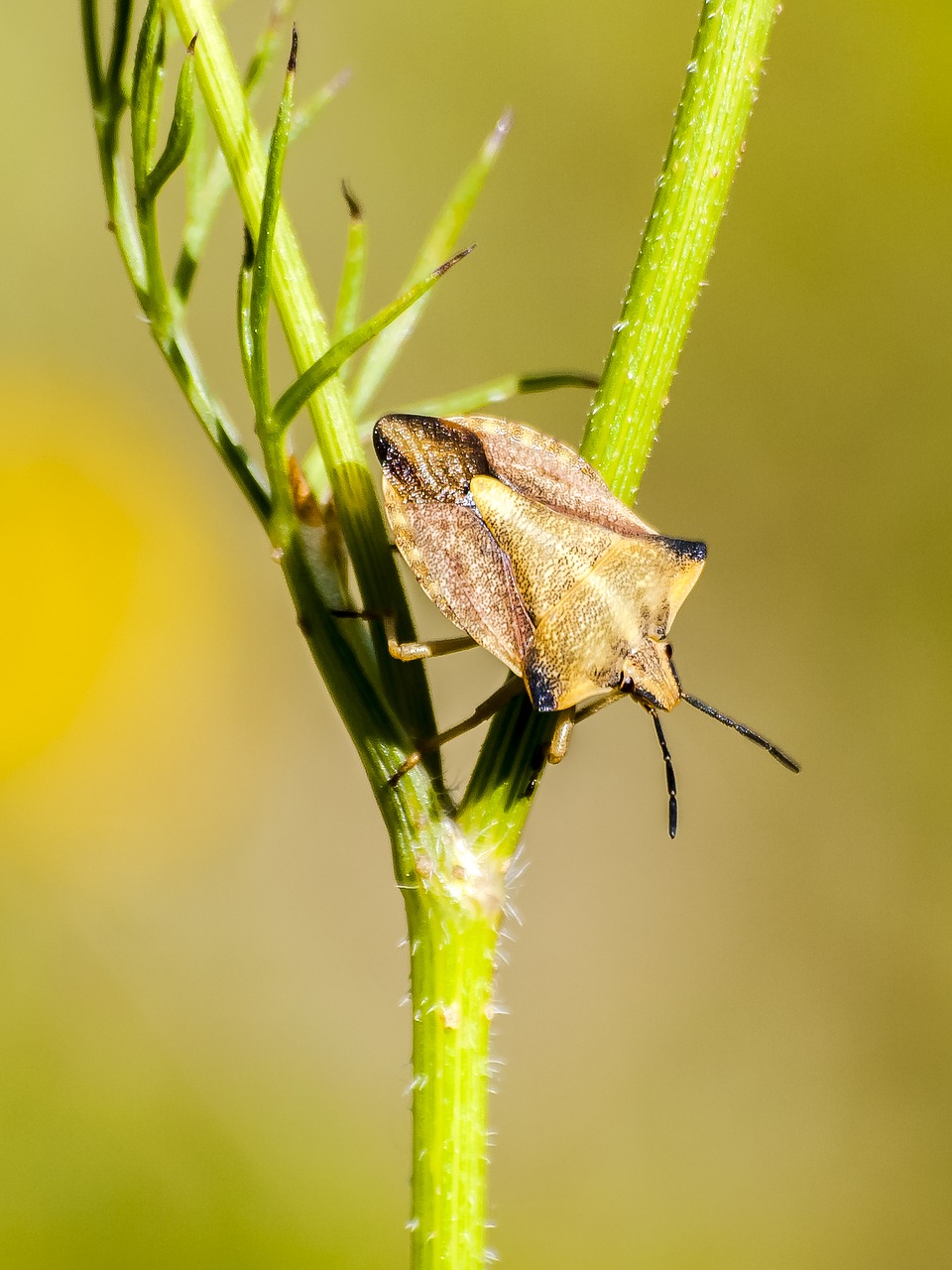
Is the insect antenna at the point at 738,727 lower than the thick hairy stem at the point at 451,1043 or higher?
higher

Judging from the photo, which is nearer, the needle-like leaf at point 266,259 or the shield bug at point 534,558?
the needle-like leaf at point 266,259

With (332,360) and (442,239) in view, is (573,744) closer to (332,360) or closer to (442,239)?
(442,239)

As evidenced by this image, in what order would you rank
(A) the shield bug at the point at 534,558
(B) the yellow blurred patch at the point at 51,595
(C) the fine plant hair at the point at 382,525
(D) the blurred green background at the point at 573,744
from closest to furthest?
(C) the fine plant hair at the point at 382,525
(A) the shield bug at the point at 534,558
(D) the blurred green background at the point at 573,744
(B) the yellow blurred patch at the point at 51,595

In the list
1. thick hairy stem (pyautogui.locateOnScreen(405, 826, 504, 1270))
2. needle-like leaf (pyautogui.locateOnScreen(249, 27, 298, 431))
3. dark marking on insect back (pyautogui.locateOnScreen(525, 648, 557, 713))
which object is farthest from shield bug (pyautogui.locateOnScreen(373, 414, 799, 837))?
needle-like leaf (pyautogui.locateOnScreen(249, 27, 298, 431))

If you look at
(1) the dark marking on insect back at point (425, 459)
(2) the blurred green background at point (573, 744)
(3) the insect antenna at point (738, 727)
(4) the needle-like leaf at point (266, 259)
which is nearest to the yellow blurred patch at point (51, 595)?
(2) the blurred green background at point (573, 744)

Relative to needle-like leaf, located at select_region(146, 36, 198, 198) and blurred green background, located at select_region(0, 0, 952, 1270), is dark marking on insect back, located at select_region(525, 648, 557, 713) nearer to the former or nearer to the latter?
needle-like leaf, located at select_region(146, 36, 198, 198)

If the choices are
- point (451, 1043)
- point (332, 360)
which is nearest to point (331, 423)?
point (332, 360)

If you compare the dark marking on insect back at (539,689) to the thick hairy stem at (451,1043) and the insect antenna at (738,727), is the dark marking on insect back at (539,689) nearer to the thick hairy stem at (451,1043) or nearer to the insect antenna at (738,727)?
the thick hairy stem at (451,1043)
